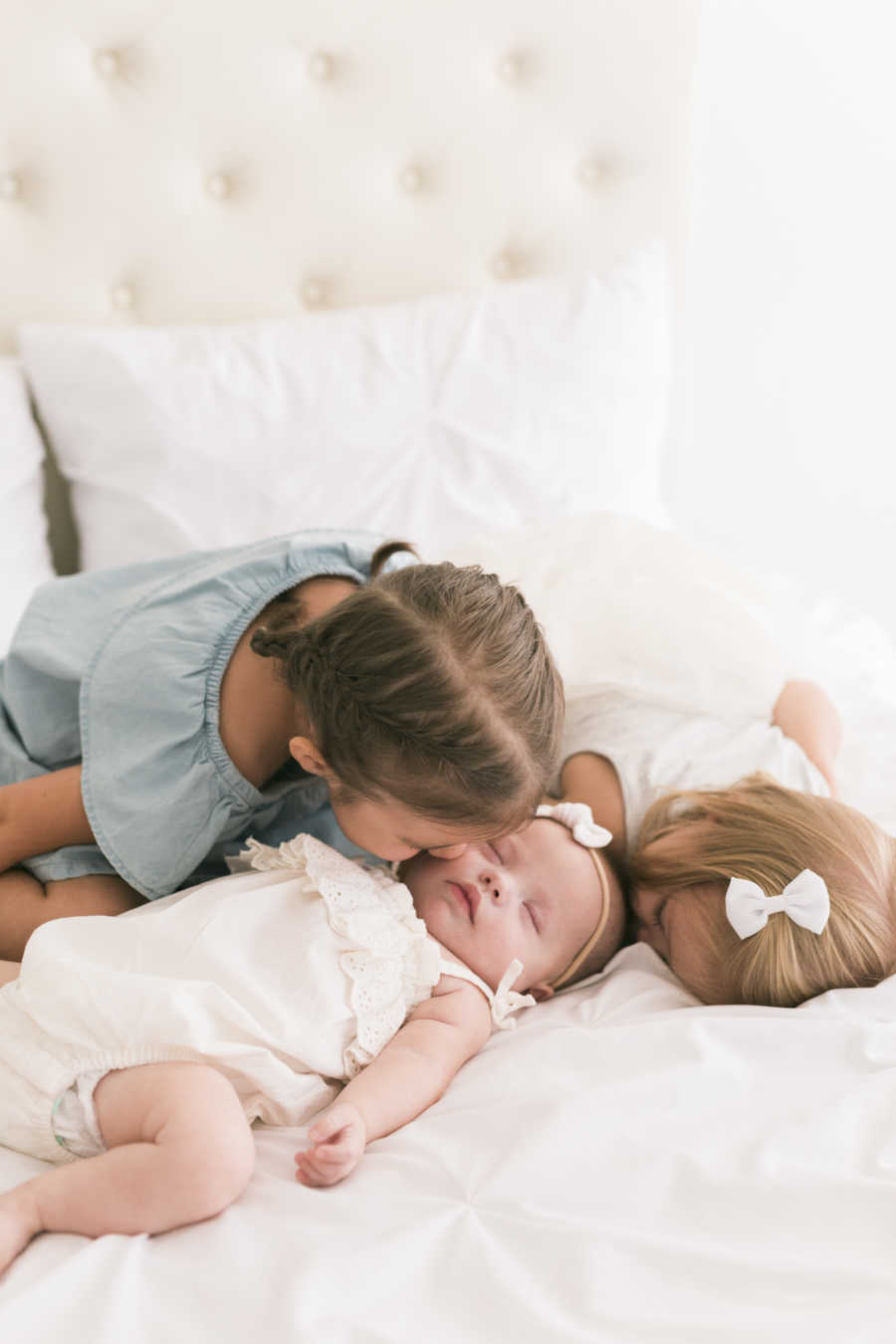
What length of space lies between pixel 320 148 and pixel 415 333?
0.32 m

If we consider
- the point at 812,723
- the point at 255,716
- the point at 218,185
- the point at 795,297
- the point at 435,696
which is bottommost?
the point at 812,723

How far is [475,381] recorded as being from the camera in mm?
1691

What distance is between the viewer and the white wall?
2037mm

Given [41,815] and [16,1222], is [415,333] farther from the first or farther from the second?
[16,1222]

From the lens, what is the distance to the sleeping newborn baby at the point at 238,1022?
810mm

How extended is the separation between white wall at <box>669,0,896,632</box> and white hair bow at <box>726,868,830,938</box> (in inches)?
52.2

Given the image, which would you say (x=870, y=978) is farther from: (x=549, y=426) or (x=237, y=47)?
(x=237, y=47)

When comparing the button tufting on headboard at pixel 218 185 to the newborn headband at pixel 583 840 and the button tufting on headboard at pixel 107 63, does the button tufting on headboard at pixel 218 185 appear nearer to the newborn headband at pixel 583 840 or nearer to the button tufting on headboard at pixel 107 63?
the button tufting on headboard at pixel 107 63

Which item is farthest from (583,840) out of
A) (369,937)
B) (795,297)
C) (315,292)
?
(795,297)

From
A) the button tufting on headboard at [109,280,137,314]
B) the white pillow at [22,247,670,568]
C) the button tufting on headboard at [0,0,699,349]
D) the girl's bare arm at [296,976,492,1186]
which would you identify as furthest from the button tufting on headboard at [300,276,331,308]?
the girl's bare arm at [296,976,492,1186]

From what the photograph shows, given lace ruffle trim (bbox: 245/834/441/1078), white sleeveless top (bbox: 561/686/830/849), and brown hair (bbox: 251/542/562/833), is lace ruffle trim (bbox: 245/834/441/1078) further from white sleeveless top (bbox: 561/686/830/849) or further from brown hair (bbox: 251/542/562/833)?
white sleeveless top (bbox: 561/686/830/849)

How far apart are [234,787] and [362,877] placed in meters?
0.15

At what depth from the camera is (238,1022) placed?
3.00 feet

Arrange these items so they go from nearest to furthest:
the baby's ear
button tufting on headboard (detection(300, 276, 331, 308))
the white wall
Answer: the baby's ear → button tufting on headboard (detection(300, 276, 331, 308)) → the white wall
